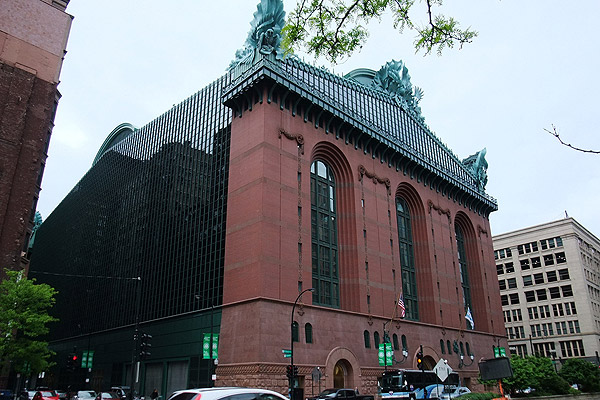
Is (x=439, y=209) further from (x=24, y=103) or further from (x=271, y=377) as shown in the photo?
(x=24, y=103)

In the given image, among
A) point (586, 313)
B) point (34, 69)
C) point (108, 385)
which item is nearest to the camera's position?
point (34, 69)

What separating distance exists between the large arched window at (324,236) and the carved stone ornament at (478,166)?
126 ft

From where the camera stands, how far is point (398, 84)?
7100 cm

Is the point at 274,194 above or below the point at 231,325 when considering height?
above

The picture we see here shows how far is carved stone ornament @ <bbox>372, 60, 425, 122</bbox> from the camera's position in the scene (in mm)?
69750

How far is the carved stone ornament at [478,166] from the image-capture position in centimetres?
8175

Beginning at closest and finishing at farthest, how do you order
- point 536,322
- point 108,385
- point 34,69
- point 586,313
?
point 34,69, point 108,385, point 586,313, point 536,322

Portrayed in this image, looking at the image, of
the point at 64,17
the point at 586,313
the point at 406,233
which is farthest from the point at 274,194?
the point at 586,313

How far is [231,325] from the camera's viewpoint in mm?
41656

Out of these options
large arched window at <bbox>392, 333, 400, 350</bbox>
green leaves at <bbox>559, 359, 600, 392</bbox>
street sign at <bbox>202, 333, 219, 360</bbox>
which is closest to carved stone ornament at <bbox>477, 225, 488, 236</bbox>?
large arched window at <bbox>392, 333, 400, 350</bbox>

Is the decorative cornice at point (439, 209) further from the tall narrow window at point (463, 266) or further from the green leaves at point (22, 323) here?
the green leaves at point (22, 323)

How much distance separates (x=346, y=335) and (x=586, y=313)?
68.9 metres

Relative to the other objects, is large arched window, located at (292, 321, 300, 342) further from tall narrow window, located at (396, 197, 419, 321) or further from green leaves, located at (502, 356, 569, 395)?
tall narrow window, located at (396, 197, 419, 321)

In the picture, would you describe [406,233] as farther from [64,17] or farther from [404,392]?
[64,17]
